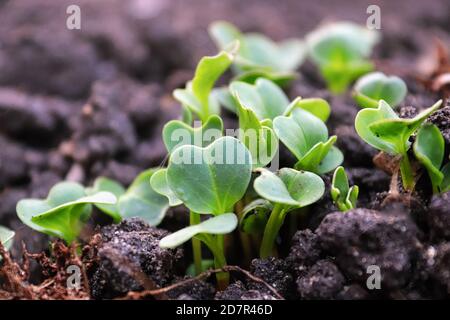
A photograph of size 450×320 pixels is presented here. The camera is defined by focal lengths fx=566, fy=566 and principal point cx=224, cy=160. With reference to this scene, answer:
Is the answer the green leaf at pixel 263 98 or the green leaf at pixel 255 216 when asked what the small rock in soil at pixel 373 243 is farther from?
the green leaf at pixel 263 98

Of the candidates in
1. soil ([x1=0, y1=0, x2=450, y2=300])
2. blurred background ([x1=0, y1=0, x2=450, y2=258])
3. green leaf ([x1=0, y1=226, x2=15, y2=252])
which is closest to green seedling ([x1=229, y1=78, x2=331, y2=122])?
soil ([x1=0, y1=0, x2=450, y2=300])

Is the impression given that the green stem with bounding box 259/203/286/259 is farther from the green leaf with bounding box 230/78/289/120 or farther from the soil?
the green leaf with bounding box 230/78/289/120

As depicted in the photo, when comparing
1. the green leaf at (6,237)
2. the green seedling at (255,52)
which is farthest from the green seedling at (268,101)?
the green leaf at (6,237)

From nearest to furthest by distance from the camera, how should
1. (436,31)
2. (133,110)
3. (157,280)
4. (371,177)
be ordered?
(157,280)
(371,177)
(133,110)
(436,31)

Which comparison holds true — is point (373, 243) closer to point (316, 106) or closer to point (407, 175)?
point (407, 175)

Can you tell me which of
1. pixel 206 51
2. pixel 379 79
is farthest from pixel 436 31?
pixel 379 79

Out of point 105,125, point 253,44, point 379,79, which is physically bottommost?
point 105,125

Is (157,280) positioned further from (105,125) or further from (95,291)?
(105,125)
